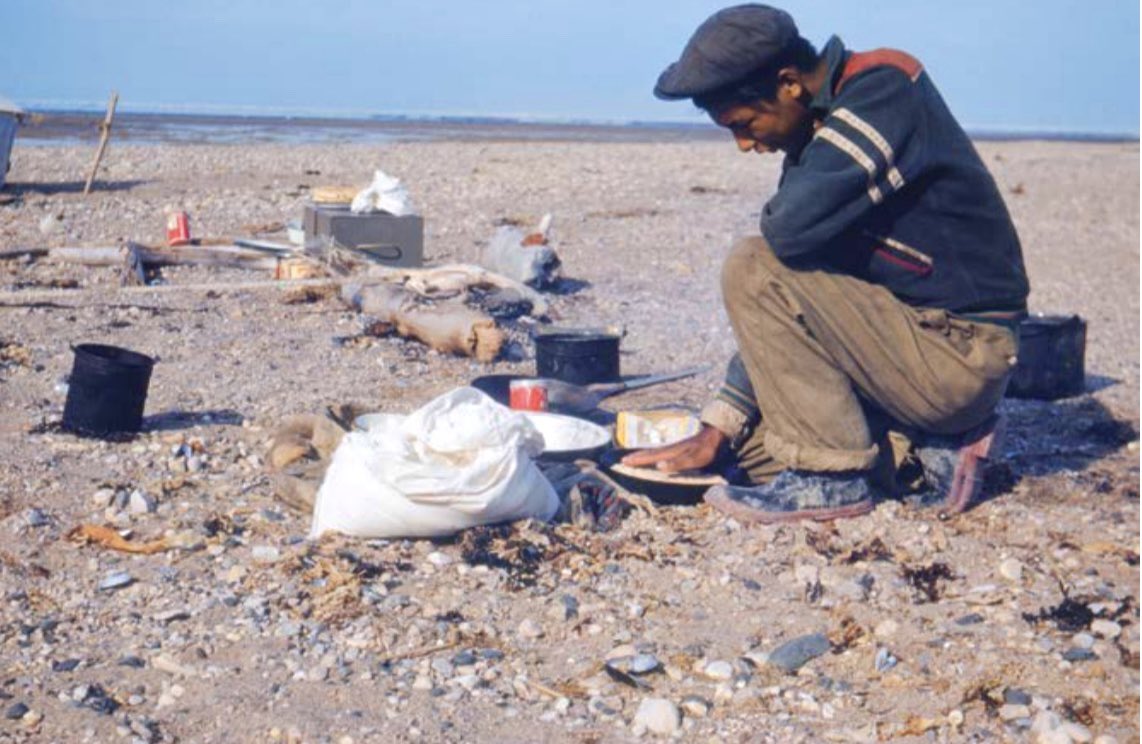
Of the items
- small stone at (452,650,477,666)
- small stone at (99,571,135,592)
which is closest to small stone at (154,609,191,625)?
small stone at (99,571,135,592)

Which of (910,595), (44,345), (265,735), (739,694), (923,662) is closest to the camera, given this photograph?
(265,735)

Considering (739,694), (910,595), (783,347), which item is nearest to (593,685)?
(739,694)

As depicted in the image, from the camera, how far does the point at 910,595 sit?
164 inches

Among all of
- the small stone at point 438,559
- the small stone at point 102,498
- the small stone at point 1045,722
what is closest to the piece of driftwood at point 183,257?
the small stone at point 102,498

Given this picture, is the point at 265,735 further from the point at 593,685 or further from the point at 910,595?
the point at 910,595

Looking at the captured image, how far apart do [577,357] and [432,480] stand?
225cm

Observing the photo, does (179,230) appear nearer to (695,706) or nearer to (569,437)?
(569,437)

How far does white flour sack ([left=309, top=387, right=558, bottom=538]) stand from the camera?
4.24 meters

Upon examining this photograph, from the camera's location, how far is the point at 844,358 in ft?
15.2

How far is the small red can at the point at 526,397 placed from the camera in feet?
18.5

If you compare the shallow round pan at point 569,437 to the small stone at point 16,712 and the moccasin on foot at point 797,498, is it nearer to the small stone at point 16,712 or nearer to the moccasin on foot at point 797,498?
the moccasin on foot at point 797,498

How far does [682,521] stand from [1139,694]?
5.35ft

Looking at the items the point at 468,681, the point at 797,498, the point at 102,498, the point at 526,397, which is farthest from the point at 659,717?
the point at 526,397

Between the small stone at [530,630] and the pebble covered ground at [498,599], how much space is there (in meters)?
0.01
